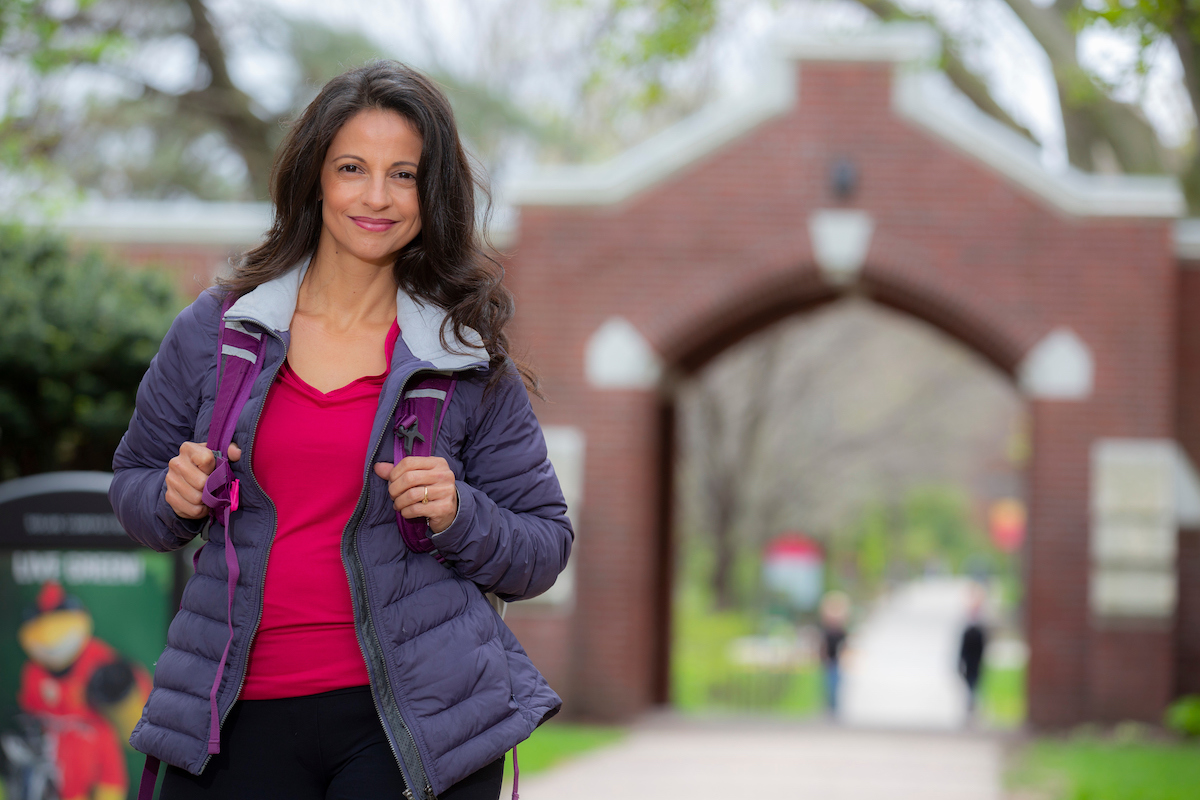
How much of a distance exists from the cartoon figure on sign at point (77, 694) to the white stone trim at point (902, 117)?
26.6ft

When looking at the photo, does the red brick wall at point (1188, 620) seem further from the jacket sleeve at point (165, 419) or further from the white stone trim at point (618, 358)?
the jacket sleeve at point (165, 419)

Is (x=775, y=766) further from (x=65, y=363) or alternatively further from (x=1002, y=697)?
(x=1002, y=697)

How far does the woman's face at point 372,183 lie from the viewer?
2346 millimetres

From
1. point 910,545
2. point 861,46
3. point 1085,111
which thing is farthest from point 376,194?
point 910,545

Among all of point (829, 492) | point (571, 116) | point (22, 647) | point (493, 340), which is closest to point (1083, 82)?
point (22, 647)

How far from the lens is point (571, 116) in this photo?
2289 cm

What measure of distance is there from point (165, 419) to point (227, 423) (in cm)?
16

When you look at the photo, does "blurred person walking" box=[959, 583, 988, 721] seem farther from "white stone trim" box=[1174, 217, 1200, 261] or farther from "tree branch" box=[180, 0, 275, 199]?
"tree branch" box=[180, 0, 275, 199]

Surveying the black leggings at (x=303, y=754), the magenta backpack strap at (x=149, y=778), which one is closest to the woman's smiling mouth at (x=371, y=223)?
the black leggings at (x=303, y=754)

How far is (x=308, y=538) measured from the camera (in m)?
2.21

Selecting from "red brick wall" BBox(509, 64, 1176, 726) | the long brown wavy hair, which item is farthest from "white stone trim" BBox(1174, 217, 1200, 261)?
the long brown wavy hair

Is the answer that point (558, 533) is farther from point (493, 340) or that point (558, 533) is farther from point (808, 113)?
point (808, 113)

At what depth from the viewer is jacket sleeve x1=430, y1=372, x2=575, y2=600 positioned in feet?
7.39

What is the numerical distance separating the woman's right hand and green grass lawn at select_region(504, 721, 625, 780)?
733 centimetres
